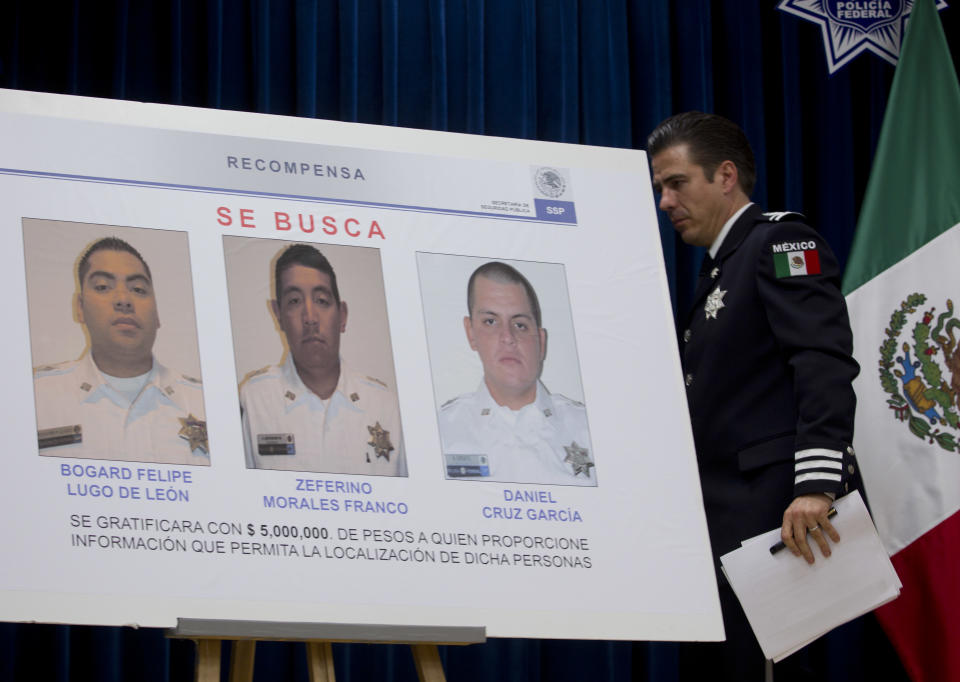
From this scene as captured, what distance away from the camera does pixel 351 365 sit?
5.82 feet

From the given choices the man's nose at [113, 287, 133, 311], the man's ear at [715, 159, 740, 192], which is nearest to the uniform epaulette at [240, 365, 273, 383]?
the man's nose at [113, 287, 133, 311]

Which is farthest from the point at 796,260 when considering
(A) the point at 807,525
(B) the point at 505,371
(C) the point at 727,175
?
(B) the point at 505,371

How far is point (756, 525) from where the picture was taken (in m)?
2.02

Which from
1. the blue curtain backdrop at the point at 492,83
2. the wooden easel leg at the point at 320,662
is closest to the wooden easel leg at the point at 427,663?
the wooden easel leg at the point at 320,662

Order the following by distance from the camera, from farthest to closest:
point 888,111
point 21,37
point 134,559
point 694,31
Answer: point 694,31, point 888,111, point 21,37, point 134,559

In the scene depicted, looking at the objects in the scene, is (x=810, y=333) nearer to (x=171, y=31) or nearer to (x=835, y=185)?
(x=835, y=185)

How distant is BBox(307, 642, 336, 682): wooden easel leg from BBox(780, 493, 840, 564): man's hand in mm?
809

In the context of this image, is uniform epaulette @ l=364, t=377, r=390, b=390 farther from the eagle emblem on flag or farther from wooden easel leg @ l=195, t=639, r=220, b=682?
the eagle emblem on flag

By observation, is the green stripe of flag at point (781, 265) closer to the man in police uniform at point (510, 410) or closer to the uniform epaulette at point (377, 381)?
the man in police uniform at point (510, 410)

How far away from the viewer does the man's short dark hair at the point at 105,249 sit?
1689 mm

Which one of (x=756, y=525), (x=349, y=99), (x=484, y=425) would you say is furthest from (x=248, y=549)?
(x=349, y=99)

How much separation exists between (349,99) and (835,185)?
4.82ft

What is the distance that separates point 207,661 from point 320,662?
0.17 metres

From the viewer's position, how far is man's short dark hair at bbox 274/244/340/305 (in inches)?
70.5
